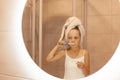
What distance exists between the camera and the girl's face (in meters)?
0.86

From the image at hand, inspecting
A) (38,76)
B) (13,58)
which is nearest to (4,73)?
(13,58)

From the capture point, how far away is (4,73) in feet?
3.91

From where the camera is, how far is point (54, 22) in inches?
36.9

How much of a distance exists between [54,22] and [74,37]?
12cm

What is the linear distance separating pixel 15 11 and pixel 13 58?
0.22 meters

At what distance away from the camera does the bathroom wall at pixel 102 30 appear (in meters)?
0.77

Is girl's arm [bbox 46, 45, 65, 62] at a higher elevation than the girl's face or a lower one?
lower

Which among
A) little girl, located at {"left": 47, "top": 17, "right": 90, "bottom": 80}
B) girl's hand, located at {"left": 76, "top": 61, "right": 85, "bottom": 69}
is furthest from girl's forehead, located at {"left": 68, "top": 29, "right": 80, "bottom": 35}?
girl's hand, located at {"left": 76, "top": 61, "right": 85, "bottom": 69}

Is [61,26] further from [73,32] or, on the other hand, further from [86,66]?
[86,66]

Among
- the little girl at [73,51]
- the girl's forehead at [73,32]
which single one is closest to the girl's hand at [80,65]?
the little girl at [73,51]

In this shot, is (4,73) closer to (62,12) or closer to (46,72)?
(46,72)

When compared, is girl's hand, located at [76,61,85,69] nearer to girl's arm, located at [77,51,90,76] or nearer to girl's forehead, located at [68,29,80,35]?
girl's arm, located at [77,51,90,76]

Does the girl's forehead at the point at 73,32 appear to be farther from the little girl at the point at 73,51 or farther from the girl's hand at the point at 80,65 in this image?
the girl's hand at the point at 80,65

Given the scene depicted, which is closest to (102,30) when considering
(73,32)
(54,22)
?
(73,32)
